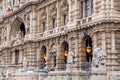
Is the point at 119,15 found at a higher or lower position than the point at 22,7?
lower

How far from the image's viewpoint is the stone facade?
29.1 m

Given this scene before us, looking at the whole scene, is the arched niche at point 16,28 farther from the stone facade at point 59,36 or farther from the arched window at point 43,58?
the arched window at point 43,58

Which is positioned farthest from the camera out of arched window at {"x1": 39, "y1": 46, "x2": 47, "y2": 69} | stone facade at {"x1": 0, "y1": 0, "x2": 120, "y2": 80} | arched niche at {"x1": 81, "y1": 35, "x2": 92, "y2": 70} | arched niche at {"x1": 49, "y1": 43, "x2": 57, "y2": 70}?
arched window at {"x1": 39, "y1": 46, "x2": 47, "y2": 69}

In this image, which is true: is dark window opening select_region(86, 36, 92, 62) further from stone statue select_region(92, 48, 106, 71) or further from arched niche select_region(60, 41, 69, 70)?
stone statue select_region(92, 48, 106, 71)

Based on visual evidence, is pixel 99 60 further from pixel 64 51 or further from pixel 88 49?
pixel 64 51

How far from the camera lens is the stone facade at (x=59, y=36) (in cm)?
2914

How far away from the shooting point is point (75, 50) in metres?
33.7

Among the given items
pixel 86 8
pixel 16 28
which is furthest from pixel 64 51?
pixel 16 28

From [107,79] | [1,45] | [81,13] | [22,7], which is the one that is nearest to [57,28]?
[81,13]

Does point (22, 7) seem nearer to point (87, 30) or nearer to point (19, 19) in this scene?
point (19, 19)

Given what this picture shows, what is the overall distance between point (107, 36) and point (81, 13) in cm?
626

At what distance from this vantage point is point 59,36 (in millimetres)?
38531

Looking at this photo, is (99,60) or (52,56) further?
(52,56)

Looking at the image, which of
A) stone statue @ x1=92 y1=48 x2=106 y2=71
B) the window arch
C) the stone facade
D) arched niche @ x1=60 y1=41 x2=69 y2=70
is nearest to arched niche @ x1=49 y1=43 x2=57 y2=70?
the stone facade
